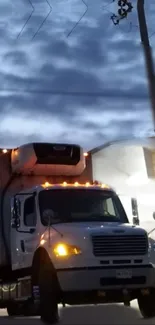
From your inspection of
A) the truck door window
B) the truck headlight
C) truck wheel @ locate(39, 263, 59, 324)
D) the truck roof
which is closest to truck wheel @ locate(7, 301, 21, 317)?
the truck door window

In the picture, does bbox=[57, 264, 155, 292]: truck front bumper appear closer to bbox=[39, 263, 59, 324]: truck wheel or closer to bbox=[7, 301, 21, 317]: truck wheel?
bbox=[39, 263, 59, 324]: truck wheel

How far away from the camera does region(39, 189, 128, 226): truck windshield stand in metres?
11.5

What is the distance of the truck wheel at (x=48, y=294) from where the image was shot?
1060 cm

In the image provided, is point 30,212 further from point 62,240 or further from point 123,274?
point 123,274

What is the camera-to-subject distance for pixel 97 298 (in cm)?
1050

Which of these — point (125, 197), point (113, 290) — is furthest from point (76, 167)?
point (113, 290)

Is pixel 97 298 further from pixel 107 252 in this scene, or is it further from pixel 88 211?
pixel 88 211

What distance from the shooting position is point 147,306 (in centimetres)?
1178

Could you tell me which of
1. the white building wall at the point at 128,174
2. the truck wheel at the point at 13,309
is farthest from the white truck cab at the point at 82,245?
the truck wheel at the point at 13,309

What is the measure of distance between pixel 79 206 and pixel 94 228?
99 centimetres

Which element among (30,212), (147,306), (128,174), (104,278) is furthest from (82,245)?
(128,174)

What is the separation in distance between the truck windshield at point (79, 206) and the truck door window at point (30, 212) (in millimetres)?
218

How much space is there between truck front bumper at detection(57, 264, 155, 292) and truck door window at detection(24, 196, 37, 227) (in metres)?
1.56

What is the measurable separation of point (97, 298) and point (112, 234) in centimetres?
118
